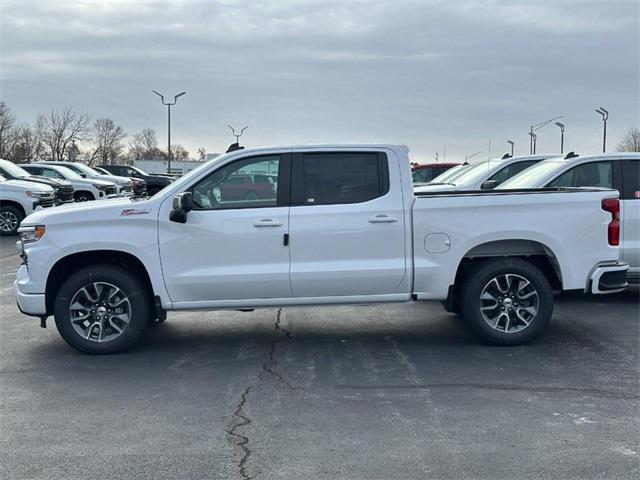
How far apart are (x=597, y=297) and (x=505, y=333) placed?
340cm

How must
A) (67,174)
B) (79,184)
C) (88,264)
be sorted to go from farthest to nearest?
A: (67,174) < (79,184) < (88,264)

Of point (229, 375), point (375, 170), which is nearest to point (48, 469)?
point (229, 375)

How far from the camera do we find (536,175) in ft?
32.7

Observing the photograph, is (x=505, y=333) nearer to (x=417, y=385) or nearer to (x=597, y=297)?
(x=417, y=385)

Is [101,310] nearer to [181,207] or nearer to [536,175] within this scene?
[181,207]

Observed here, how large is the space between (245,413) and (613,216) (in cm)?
423

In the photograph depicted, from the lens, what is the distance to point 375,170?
699 centimetres

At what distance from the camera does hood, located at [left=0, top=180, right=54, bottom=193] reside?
1750 cm

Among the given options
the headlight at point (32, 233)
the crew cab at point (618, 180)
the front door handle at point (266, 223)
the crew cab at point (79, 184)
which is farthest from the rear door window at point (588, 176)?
the crew cab at point (79, 184)

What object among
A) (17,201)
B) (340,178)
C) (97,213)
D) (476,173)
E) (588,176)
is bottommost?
(97,213)

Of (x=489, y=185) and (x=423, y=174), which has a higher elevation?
(x=423, y=174)

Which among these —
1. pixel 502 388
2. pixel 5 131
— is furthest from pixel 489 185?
pixel 5 131

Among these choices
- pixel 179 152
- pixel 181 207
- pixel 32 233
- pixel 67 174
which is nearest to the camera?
pixel 181 207

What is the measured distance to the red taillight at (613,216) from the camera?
275 inches
